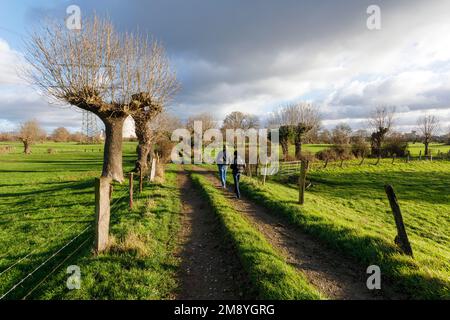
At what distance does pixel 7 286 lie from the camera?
20.0 feet

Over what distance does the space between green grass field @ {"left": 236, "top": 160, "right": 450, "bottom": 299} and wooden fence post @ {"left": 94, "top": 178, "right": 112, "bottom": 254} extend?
6.49 metres

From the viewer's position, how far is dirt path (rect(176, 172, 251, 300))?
5.13 meters

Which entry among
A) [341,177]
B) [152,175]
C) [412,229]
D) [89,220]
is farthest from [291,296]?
[341,177]

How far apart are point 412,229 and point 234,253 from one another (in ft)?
37.5

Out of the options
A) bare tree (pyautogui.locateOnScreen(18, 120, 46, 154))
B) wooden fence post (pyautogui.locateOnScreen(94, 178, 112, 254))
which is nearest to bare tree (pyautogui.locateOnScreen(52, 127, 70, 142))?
bare tree (pyautogui.locateOnScreen(18, 120, 46, 154))

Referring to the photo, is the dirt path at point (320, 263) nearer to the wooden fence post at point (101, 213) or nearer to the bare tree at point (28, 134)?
the wooden fence post at point (101, 213)

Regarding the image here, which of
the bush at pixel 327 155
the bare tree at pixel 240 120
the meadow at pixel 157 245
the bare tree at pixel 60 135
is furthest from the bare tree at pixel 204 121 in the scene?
the bare tree at pixel 60 135

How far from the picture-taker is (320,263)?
6418mm

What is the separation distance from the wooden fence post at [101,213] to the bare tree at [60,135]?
144587 mm

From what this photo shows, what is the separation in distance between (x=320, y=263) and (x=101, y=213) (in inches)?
232

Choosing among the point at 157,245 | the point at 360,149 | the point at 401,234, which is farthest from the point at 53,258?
the point at 360,149

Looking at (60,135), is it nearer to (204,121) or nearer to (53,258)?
(204,121)
